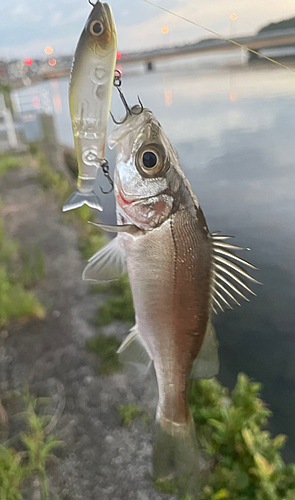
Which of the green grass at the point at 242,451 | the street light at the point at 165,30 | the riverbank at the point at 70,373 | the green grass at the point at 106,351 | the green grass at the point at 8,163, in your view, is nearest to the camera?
the street light at the point at 165,30

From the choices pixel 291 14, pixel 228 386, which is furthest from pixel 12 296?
→ pixel 291 14

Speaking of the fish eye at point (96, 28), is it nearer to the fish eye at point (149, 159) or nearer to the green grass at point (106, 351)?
the fish eye at point (149, 159)

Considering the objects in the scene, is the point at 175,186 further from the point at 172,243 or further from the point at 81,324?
the point at 81,324

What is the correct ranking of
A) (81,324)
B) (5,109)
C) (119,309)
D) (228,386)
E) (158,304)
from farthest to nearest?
1. (81,324)
2. (119,309)
3. (228,386)
4. (5,109)
5. (158,304)

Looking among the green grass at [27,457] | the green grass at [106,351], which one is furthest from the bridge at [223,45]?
the green grass at [27,457]

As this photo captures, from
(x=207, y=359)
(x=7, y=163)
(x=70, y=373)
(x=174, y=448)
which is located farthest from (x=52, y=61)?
(x=70, y=373)
